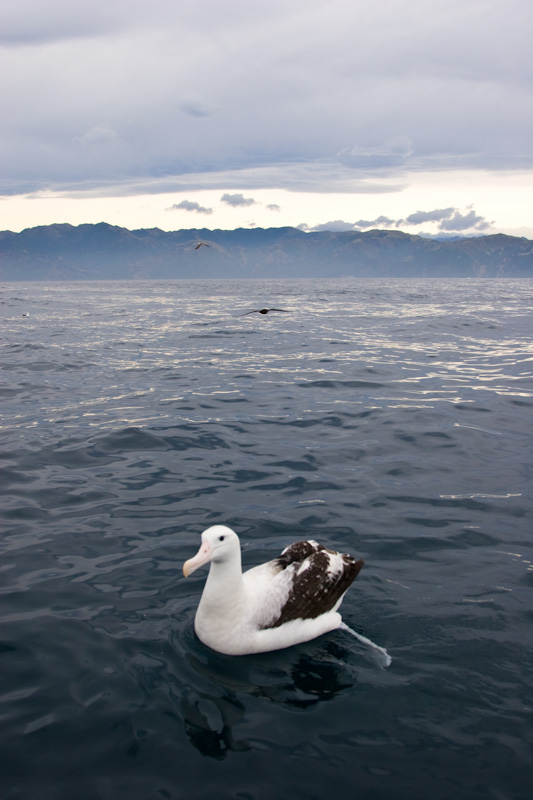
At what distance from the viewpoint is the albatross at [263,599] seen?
6.45 m

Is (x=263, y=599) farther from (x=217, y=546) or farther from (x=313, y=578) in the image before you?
(x=217, y=546)

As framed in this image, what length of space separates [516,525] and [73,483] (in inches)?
309

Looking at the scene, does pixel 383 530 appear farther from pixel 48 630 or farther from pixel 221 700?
pixel 48 630

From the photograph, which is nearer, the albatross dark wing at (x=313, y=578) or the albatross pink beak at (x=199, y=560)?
the albatross pink beak at (x=199, y=560)

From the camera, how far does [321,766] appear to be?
520 centimetres

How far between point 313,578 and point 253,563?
186 centimetres

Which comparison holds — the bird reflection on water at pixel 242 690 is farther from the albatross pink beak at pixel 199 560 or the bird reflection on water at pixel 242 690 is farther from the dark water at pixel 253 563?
the albatross pink beak at pixel 199 560

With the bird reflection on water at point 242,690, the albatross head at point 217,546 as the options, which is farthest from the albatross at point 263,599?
the bird reflection on water at point 242,690

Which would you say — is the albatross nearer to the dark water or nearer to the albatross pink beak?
the albatross pink beak

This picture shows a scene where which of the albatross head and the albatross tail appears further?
the albatross tail

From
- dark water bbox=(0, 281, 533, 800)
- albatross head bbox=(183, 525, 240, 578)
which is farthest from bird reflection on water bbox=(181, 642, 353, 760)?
albatross head bbox=(183, 525, 240, 578)

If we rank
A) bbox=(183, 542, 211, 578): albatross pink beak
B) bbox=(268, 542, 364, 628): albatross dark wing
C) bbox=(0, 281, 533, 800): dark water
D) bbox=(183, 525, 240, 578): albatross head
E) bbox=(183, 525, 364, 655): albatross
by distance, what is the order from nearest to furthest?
bbox=(0, 281, 533, 800): dark water, bbox=(183, 542, 211, 578): albatross pink beak, bbox=(183, 525, 240, 578): albatross head, bbox=(183, 525, 364, 655): albatross, bbox=(268, 542, 364, 628): albatross dark wing

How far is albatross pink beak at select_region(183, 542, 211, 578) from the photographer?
5.85m

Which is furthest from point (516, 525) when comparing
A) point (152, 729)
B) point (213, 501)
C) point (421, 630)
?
point (152, 729)
